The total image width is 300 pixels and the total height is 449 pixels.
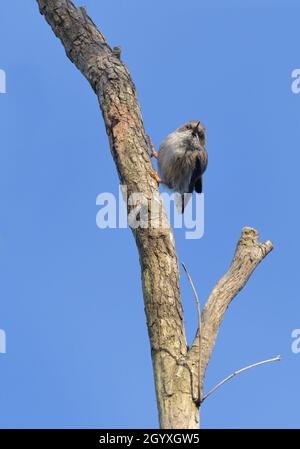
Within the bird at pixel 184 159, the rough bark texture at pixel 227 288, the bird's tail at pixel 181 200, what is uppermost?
the bird at pixel 184 159

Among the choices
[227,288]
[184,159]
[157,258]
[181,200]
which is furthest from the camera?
[181,200]

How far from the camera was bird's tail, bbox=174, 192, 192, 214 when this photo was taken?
9.85 m

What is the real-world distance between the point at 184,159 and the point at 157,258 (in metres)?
3.27

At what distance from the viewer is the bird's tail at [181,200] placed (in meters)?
9.85

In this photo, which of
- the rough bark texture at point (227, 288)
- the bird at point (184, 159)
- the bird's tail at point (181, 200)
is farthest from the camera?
the bird's tail at point (181, 200)

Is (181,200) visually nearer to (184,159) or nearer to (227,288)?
(184,159)

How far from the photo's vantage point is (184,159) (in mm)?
9383

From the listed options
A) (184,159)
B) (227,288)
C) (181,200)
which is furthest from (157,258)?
(181,200)

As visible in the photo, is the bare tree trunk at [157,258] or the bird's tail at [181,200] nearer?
the bare tree trunk at [157,258]

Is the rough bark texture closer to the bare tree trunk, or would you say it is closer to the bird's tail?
the bare tree trunk

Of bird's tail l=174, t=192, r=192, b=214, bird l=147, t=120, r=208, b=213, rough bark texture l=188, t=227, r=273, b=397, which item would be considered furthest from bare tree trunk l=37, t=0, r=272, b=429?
bird's tail l=174, t=192, r=192, b=214

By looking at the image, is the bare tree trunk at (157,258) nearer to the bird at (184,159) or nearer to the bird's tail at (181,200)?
the bird at (184,159)

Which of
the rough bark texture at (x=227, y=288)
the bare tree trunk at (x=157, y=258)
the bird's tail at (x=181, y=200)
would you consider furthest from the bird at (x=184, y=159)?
the rough bark texture at (x=227, y=288)
